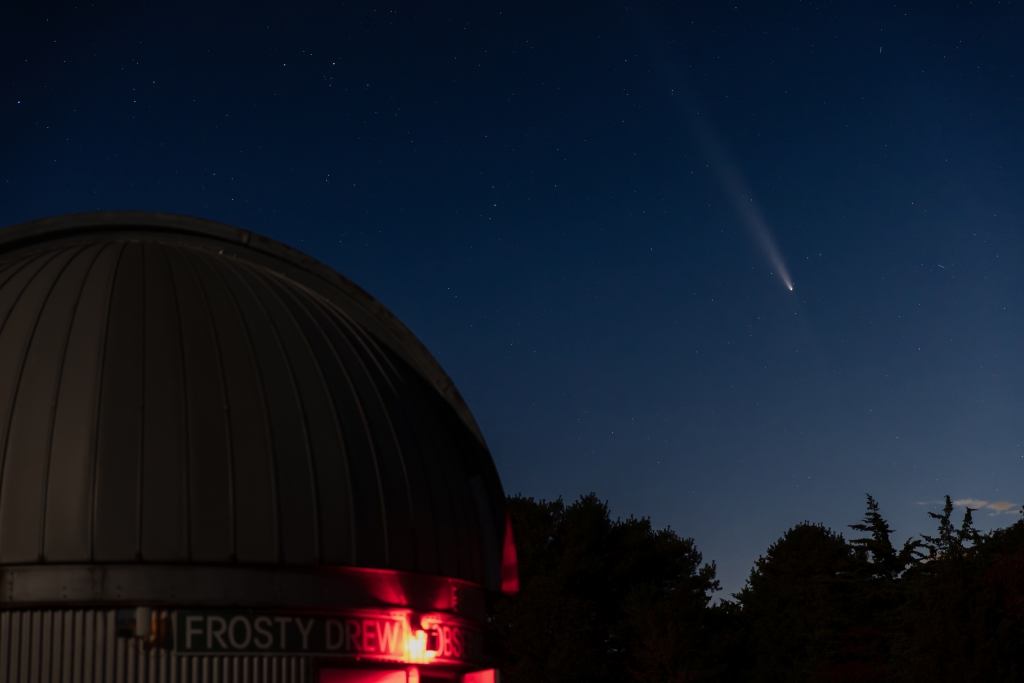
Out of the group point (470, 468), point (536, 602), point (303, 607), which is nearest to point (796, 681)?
point (536, 602)

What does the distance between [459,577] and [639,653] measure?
37.8 m

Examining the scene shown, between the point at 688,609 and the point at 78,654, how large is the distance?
43382 millimetres

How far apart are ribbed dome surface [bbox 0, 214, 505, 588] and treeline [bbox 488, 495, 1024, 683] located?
2928 cm

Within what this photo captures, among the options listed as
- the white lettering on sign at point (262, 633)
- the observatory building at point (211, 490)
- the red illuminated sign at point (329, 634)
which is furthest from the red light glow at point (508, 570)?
the white lettering on sign at point (262, 633)

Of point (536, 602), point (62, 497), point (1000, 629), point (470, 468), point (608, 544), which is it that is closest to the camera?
point (62, 497)

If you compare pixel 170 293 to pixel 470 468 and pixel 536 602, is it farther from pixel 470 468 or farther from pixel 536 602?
pixel 536 602

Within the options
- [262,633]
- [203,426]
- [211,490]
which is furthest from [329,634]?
[203,426]

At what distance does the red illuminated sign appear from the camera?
13.1 meters

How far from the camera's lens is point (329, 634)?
1391 centimetres

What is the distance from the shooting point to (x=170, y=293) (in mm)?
15359

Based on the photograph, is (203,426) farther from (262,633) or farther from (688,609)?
(688,609)

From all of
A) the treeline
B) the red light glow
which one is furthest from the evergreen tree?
the red light glow

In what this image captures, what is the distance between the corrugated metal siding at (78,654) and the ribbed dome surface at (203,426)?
0.72 m

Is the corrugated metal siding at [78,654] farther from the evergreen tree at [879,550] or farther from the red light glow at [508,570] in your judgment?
the evergreen tree at [879,550]
